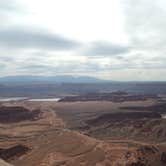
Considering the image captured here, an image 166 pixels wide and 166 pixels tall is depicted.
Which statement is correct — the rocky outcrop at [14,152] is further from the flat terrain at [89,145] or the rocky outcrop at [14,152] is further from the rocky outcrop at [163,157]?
the rocky outcrop at [163,157]

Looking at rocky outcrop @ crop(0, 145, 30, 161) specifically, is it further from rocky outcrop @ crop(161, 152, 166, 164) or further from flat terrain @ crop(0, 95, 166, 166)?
rocky outcrop @ crop(161, 152, 166, 164)

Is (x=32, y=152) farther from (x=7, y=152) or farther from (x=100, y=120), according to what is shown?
(x=100, y=120)

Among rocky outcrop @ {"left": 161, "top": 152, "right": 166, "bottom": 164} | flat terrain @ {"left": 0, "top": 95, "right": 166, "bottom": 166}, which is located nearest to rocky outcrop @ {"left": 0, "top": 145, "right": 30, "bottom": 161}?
flat terrain @ {"left": 0, "top": 95, "right": 166, "bottom": 166}

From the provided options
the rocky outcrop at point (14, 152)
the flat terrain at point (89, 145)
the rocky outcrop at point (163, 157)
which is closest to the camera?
the rocky outcrop at point (163, 157)

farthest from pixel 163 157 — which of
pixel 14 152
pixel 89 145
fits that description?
pixel 14 152

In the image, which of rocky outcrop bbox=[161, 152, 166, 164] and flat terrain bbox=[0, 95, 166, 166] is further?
flat terrain bbox=[0, 95, 166, 166]

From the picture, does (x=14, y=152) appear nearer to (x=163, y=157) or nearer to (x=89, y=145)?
(x=89, y=145)

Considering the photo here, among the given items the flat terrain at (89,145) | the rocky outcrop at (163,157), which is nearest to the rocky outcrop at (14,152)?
the flat terrain at (89,145)

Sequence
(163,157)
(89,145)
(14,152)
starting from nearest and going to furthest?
(163,157) → (89,145) → (14,152)

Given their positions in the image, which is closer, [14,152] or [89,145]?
[89,145]

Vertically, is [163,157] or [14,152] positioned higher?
[163,157]

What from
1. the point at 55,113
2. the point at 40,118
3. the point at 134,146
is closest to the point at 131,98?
the point at 55,113
